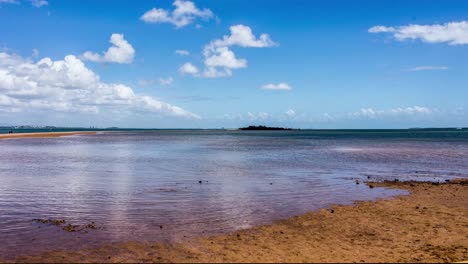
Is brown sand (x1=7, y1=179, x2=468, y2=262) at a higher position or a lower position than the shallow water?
lower

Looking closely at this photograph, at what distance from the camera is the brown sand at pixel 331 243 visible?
1087 centimetres

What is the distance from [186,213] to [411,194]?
12863 millimetres

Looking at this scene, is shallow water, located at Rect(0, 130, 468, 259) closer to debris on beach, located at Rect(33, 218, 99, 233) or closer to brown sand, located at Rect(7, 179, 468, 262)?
debris on beach, located at Rect(33, 218, 99, 233)

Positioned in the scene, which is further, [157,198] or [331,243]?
[157,198]

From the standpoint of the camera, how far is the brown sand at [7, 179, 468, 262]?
35.7 feet

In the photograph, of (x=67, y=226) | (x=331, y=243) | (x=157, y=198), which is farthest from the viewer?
(x=157, y=198)

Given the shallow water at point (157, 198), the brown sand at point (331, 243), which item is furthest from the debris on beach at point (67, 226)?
the brown sand at point (331, 243)

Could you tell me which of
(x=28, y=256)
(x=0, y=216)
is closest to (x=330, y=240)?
(x=28, y=256)

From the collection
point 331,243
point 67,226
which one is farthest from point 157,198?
point 331,243

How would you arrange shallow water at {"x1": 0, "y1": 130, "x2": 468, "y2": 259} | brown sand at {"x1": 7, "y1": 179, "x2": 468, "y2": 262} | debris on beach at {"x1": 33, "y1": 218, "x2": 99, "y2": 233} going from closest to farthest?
brown sand at {"x1": 7, "y1": 179, "x2": 468, "y2": 262} < shallow water at {"x1": 0, "y1": 130, "x2": 468, "y2": 259} < debris on beach at {"x1": 33, "y1": 218, "x2": 99, "y2": 233}

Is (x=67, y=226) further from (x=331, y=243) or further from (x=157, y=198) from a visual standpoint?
(x=331, y=243)

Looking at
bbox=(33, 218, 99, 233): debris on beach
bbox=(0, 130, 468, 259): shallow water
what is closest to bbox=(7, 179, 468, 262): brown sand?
bbox=(0, 130, 468, 259): shallow water

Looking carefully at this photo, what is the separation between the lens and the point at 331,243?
12.4 metres

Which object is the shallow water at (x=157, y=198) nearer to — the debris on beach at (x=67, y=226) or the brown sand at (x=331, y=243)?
the debris on beach at (x=67, y=226)
